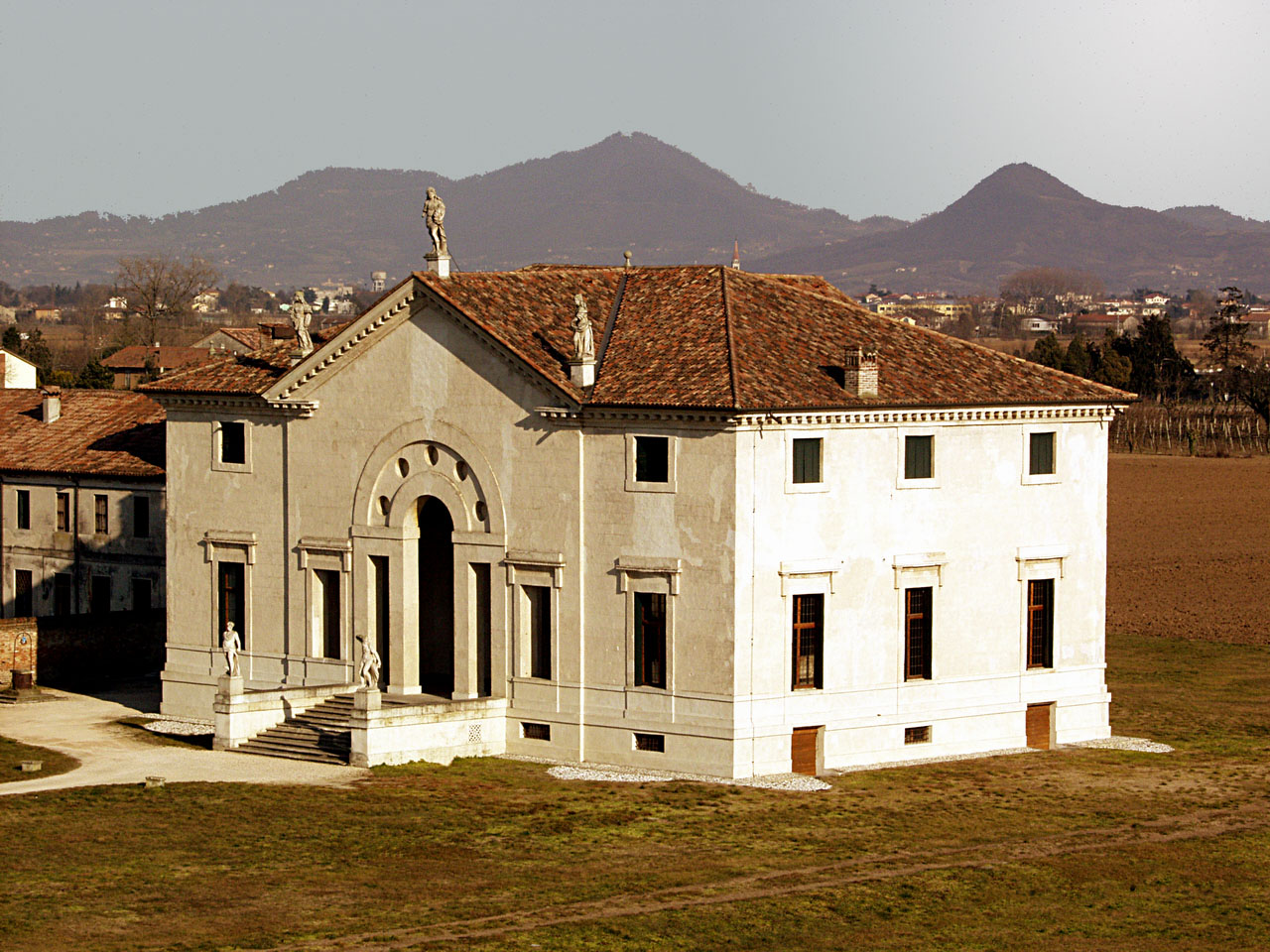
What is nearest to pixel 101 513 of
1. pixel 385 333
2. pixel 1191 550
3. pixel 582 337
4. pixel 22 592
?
pixel 22 592

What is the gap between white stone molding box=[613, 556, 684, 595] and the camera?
40469 millimetres

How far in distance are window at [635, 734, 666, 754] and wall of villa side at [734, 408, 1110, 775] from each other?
5.82ft

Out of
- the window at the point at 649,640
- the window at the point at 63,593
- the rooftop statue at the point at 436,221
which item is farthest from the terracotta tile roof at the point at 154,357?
the window at the point at 649,640

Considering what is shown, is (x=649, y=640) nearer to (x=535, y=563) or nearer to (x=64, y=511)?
(x=535, y=563)

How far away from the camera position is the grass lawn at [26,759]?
133 feet

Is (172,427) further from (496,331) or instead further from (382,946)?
(382,946)

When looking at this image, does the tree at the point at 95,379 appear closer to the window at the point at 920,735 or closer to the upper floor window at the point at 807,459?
the upper floor window at the point at 807,459

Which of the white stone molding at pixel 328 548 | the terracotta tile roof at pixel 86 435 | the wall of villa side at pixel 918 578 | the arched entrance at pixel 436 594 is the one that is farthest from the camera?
the terracotta tile roof at pixel 86 435

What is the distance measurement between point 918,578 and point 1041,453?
4.42m

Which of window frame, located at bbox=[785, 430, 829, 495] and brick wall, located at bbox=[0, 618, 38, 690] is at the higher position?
window frame, located at bbox=[785, 430, 829, 495]

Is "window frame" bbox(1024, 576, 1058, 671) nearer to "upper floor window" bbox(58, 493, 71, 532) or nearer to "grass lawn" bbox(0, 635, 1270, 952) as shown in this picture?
"grass lawn" bbox(0, 635, 1270, 952)

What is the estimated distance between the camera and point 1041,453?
144ft

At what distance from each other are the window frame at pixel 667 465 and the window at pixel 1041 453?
8600mm

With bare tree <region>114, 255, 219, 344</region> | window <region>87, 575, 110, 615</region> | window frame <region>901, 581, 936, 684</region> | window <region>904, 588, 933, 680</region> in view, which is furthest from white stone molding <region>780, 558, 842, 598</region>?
bare tree <region>114, 255, 219, 344</region>
